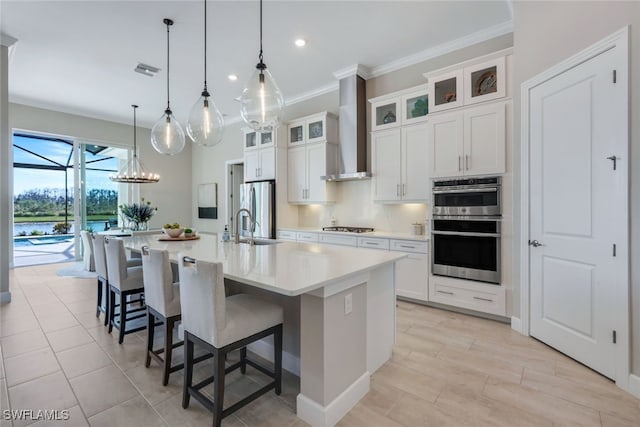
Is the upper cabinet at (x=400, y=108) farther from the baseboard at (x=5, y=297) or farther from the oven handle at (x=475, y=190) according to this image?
the baseboard at (x=5, y=297)

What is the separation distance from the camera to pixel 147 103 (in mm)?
5938

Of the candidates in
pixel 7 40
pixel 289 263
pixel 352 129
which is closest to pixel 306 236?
pixel 352 129

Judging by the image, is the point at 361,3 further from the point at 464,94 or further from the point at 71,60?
the point at 71,60

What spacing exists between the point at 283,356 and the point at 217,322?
0.92m

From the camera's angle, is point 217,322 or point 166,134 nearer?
point 217,322

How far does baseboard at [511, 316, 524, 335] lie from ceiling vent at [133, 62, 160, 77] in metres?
5.57

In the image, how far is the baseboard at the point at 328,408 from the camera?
1659 millimetres

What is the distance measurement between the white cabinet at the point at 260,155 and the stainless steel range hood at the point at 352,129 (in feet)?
4.14

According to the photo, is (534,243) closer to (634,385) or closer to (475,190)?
(475,190)

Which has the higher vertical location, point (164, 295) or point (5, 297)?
point (164, 295)

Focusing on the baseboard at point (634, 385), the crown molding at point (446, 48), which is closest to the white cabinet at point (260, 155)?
the crown molding at point (446, 48)

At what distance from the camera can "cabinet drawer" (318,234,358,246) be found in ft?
13.7

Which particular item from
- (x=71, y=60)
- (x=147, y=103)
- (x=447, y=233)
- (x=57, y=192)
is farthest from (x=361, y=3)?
(x=57, y=192)

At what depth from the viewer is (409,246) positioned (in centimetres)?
375
